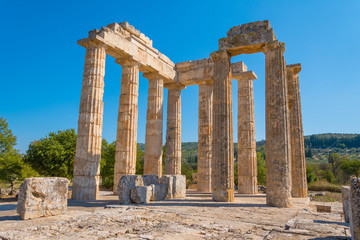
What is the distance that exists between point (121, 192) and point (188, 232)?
234 inches

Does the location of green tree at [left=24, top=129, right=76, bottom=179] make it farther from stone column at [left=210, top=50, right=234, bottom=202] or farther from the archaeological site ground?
stone column at [left=210, top=50, right=234, bottom=202]

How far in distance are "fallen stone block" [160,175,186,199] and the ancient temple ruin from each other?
2.29m

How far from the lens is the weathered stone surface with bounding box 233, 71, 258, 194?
62.2ft

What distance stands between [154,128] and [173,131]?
7.55 ft

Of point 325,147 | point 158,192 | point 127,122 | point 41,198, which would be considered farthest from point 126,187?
point 325,147

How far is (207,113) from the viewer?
71.7ft

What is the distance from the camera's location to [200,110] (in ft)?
73.0

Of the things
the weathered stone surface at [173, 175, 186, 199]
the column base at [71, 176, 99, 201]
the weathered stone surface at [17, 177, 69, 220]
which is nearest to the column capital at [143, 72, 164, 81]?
the weathered stone surface at [173, 175, 186, 199]

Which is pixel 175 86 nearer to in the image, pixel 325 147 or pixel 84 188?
pixel 84 188

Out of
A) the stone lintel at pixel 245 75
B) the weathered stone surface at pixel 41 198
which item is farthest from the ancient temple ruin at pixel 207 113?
the weathered stone surface at pixel 41 198

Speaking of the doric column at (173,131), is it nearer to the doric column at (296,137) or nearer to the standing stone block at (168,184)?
the standing stone block at (168,184)

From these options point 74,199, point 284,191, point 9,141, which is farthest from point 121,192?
point 9,141

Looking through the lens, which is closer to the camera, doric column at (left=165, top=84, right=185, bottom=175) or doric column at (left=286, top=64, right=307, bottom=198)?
doric column at (left=286, top=64, right=307, bottom=198)

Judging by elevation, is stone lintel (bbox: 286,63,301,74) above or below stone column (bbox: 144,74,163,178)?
above
